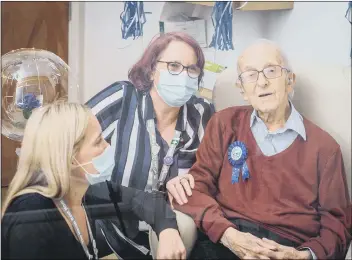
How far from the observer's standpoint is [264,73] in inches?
51.4

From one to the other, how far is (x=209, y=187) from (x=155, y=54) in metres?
0.40

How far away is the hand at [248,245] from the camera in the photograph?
4.30ft

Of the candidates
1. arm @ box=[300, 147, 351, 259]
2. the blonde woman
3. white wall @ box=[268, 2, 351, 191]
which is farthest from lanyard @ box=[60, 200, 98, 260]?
white wall @ box=[268, 2, 351, 191]

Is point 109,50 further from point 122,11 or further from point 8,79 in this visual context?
point 8,79

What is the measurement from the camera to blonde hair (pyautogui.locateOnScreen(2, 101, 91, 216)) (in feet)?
4.32

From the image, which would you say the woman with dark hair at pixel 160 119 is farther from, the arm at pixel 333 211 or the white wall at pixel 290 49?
the arm at pixel 333 211

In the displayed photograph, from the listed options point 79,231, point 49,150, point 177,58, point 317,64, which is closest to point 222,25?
point 177,58

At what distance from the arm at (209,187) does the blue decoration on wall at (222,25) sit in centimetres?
20

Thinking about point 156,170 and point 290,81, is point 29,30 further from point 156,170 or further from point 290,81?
point 290,81

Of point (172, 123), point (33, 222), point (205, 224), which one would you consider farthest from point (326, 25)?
point (33, 222)

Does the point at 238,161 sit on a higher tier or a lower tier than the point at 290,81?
lower

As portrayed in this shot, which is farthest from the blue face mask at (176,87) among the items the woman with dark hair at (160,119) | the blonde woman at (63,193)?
the blonde woman at (63,193)

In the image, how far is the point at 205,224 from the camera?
132 cm

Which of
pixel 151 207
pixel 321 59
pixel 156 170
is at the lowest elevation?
pixel 151 207
